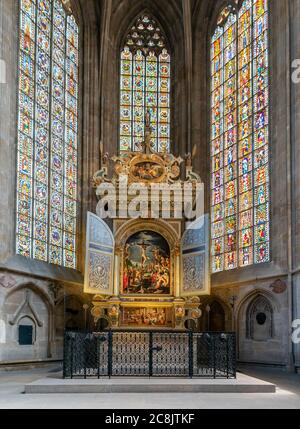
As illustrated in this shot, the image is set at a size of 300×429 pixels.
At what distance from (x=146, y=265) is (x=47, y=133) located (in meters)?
5.57

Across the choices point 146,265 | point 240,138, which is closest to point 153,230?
point 146,265

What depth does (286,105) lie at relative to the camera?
741 inches

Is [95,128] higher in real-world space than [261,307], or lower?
higher

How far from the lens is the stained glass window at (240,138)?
2045cm

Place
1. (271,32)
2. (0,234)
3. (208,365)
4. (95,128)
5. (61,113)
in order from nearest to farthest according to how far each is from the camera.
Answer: (208,365)
(0,234)
(271,32)
(61,113)
(95,128)

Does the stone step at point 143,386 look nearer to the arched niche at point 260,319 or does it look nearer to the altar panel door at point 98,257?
the altar panel door at point 98,257

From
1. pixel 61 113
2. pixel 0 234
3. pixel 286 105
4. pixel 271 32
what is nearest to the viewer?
pixel 0 234

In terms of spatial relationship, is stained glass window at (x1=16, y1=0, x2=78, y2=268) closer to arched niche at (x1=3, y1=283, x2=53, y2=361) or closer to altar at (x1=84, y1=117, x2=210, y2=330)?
arched niche at (x1=3, y1=283, x2=53, y2=361)

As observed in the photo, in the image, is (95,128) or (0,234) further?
(95,128)

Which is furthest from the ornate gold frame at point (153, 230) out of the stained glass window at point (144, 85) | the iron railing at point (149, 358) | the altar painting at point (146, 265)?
the stained glass window at point (144, 85)

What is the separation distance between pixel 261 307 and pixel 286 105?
6.19 m
